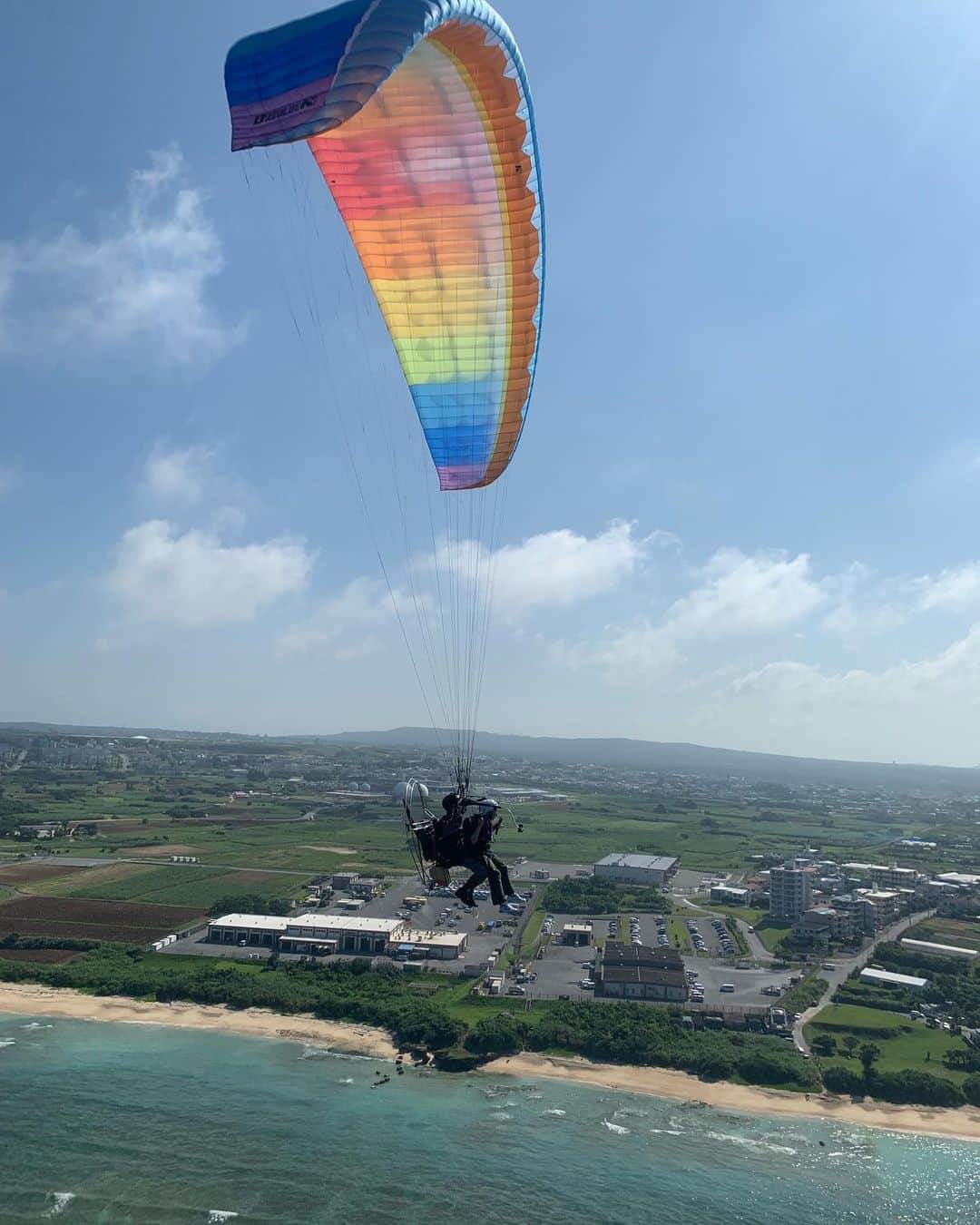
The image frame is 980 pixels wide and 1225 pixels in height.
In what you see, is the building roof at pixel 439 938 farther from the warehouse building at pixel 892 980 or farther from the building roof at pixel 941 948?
the building roof at pixel 941 948

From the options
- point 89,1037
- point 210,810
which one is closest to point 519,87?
point 89,1037

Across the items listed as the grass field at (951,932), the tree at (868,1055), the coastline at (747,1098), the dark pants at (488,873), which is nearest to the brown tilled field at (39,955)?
the coastline at (747,1098)

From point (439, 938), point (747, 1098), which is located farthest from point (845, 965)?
point (439, 938)

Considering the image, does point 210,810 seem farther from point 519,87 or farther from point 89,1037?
point 519,87

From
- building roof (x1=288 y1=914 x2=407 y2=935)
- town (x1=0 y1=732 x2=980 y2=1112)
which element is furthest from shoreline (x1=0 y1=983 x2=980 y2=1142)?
building roof (x1=288 y1=914 x2=407 y2=935)

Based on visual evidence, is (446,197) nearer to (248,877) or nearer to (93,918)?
(93,918)
